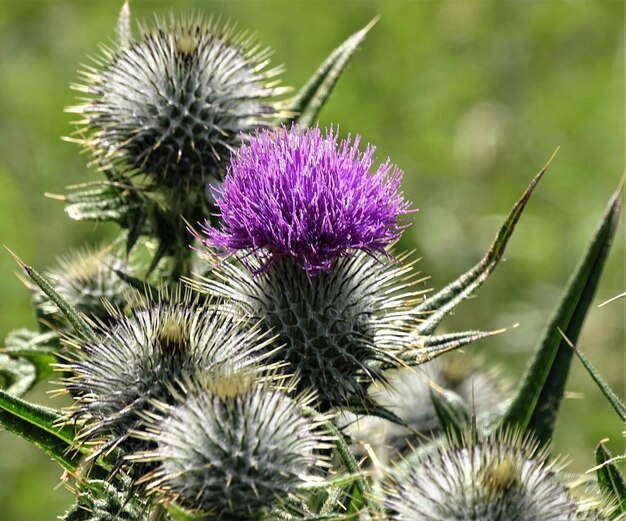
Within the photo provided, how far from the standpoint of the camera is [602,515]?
233cm

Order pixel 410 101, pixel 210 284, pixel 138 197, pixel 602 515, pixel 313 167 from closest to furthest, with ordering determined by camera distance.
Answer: pixel 602 515 < pixel 313 167 < pixel 210 284 < pixel 138 197 < pixel 410 101

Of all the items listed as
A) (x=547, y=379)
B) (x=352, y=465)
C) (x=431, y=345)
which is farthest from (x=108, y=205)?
(x=547, y=379)

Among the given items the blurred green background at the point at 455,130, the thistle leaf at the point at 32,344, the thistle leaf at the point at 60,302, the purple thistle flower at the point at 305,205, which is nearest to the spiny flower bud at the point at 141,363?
the thistle leaf at the point at 60,302

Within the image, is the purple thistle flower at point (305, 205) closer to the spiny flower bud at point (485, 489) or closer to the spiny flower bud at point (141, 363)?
the spiny flower bud at point (141, 363)

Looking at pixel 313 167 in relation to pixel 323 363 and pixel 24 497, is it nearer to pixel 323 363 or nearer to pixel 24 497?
pixel 323 363

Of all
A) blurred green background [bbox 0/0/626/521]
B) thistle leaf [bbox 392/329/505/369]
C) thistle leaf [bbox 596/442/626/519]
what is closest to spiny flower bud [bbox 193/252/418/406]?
thistle leaf [bbox 392/329/505/369]

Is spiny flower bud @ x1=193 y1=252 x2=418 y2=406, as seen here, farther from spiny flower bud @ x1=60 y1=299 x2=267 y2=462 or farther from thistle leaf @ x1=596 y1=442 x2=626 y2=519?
thistle leaf @ x1=596 y1=442 x2=626 y2=519

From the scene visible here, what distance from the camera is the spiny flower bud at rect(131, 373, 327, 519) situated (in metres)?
2.15

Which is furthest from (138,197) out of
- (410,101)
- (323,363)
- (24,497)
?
(410,101)

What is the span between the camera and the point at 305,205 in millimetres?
2744

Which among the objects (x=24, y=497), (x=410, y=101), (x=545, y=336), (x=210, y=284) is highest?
(x=410, y=101)

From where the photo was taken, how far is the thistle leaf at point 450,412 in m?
3.08

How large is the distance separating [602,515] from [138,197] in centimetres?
211

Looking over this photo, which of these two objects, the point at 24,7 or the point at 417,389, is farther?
the point at 24,7
